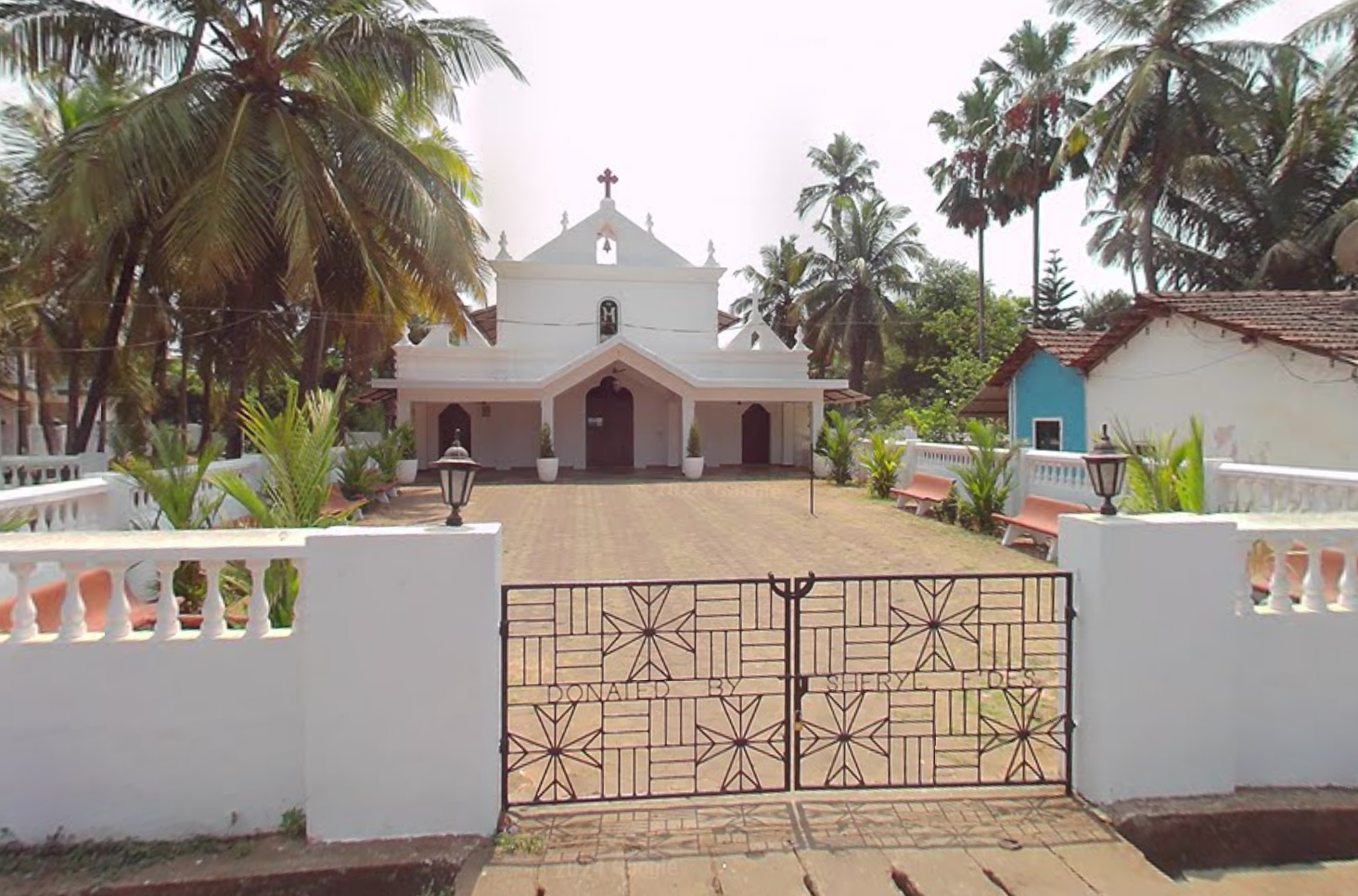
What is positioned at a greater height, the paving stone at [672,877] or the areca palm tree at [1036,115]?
the areca palm tree at [1036,115]

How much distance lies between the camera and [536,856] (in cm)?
316

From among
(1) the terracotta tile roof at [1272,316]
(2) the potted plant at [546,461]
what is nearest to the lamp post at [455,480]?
(1) the terracotta tile roof at [1272,316]

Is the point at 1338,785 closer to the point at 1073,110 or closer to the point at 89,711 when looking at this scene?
the point at 89,711

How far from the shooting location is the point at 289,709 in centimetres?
328

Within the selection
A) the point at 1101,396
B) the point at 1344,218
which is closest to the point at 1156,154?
the point at 1344,218

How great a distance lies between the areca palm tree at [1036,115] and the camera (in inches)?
1016

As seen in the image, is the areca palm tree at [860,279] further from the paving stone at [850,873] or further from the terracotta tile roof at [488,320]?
the paving stone at [850,873]

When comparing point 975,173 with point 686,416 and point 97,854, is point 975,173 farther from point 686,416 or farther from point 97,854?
point 97,854

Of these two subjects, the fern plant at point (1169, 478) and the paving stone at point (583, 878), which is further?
the fern plant at point (1169, 478)

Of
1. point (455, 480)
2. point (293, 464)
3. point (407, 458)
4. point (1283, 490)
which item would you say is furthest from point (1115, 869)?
point (407, 458)

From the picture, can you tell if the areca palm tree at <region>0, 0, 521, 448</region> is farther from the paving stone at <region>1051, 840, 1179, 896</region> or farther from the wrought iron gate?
the paving stone at <region>1051, 840, 1179, 896</region>

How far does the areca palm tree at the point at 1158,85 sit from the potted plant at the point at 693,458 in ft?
45.2

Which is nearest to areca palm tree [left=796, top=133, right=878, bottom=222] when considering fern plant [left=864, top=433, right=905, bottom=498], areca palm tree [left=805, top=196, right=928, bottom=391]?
areca palm tree [left=805, top=196, right=928, bottom=391]

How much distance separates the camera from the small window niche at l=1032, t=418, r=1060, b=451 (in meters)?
15.6
